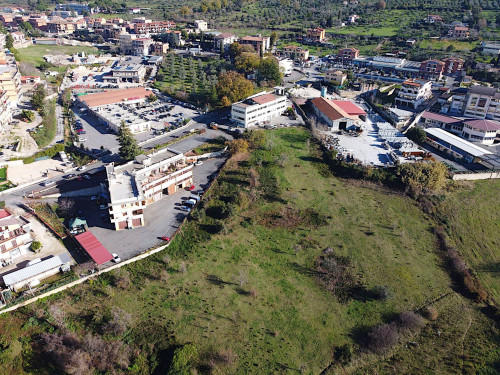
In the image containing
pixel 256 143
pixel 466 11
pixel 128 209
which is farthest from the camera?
pixel 466 11

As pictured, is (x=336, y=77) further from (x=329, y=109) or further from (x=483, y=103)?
(x=483, y=103)

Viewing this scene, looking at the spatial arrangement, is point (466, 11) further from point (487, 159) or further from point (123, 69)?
point (123, 69)

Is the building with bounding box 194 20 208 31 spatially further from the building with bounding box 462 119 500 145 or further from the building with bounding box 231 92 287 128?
the building with bounding box 462 119 500 145

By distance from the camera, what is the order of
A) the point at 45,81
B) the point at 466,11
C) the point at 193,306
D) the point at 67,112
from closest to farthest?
the point at 193,306 < the point at 67,112 < the point at 45,81 < the point at 466,11

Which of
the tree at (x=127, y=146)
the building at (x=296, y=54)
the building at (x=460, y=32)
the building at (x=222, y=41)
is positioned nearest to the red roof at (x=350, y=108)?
the building at (x=296, y=54)

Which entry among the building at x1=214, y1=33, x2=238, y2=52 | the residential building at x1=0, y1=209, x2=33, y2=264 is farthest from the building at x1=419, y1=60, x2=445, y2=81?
the residential building at x1=0, y1=209, x2=33, y2=264

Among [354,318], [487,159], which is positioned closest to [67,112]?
[354,318]
